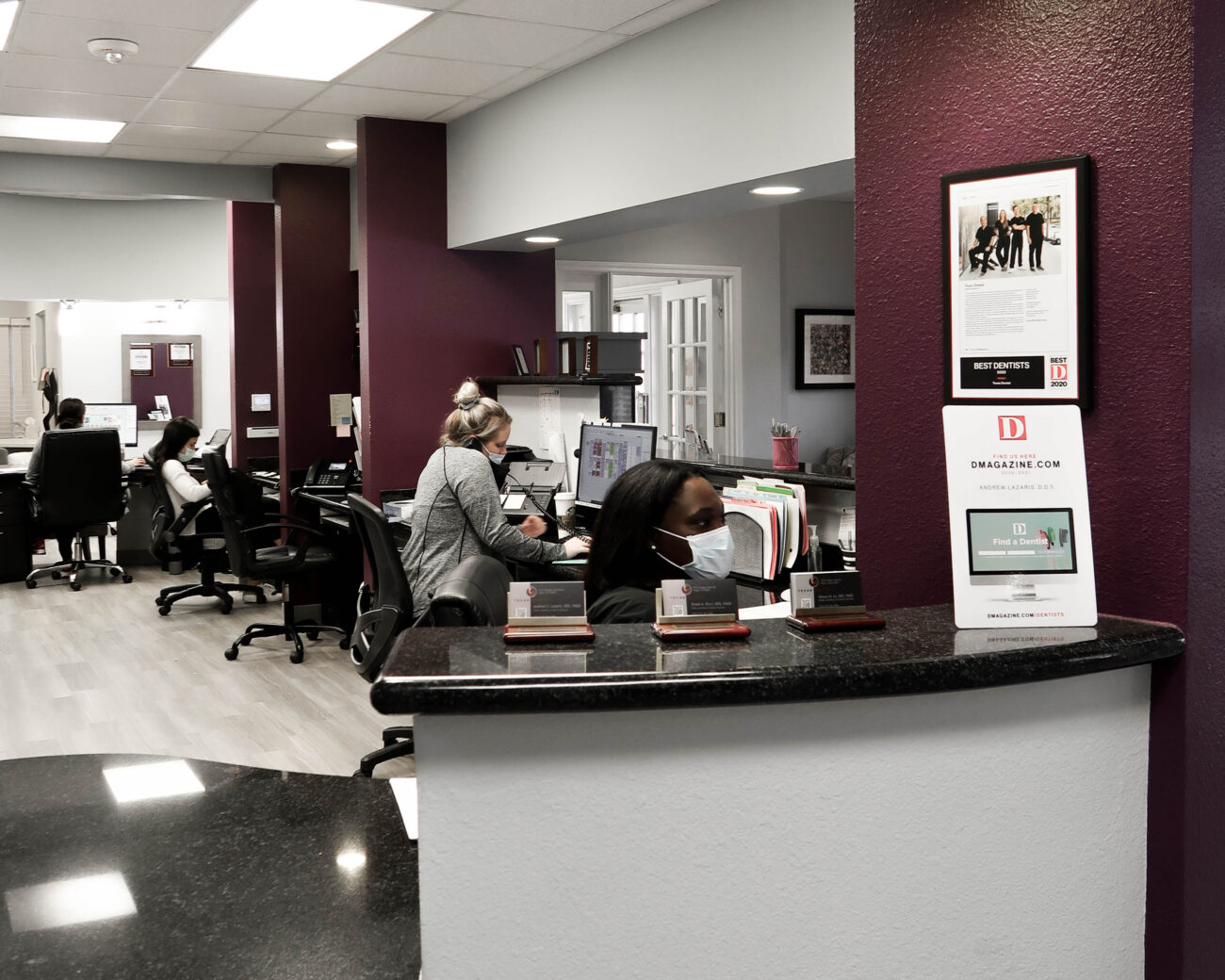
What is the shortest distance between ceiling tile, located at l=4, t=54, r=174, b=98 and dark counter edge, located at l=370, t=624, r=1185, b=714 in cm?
419

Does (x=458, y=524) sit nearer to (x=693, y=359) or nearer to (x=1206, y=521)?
(x=1206, y=521)

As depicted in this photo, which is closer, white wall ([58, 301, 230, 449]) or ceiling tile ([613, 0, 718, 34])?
ceiling tile ([613, 0, 718, 34])

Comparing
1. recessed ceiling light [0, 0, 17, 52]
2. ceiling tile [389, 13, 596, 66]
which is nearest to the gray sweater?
ceiling tile [389, 13, 596, 66]

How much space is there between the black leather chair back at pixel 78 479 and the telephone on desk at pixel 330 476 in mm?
1843

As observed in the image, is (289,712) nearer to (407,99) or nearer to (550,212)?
(550,212)

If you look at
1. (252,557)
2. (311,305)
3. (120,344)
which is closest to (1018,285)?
(252,557)

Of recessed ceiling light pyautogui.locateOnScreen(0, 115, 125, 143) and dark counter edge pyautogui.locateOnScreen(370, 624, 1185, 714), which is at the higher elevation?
recessed ceiling light pyautogui.locateOnScreen(0, 115, 125, 143)

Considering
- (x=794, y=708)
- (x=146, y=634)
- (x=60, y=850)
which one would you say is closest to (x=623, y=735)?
(x=794, y=708)

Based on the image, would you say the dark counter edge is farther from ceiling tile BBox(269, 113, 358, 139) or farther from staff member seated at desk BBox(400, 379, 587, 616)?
ceiling tile BBox(269, 113, 358, 139)

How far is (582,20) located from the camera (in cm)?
403

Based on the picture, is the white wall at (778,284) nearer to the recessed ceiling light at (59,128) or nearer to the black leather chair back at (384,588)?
the recessed ceiling light at (59,128)

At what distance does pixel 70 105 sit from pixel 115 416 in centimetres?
515

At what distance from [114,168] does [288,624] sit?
2815 millimetres

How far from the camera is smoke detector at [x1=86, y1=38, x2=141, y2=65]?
4250mm
